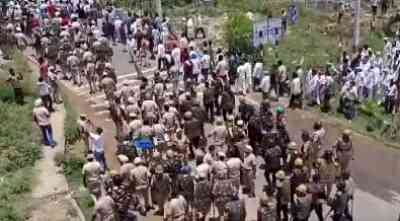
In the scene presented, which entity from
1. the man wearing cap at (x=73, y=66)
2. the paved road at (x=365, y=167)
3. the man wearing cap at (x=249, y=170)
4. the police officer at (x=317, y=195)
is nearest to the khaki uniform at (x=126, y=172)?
the paved road at (x=365, y=167)

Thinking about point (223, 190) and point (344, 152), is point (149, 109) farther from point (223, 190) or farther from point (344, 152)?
point (344, 152)

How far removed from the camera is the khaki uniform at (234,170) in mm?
13227

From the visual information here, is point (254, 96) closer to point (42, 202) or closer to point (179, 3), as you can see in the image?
point (42, 202)

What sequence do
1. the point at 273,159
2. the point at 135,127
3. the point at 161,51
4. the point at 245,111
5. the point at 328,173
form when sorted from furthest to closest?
1. the point at 161,51
2. the point at 245,111
3. the point at 135,127
4. the point at 273,159
5. the point at 328,173

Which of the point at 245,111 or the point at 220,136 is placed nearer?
the point at 220,136

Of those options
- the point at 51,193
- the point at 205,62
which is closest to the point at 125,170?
the point at 51,193

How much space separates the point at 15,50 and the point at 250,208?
13721 millimetres

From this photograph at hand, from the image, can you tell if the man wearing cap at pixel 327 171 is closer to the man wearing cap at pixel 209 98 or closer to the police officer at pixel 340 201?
the police officer at pixel 340 201

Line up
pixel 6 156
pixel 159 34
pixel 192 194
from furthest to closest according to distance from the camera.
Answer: pixel 159 34
pixel 6 156
pixel 192 194

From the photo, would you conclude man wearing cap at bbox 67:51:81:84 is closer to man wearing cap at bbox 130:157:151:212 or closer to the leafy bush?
the leafy bush

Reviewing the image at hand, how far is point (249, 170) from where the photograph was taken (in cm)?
1401

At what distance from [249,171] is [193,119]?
2683mm

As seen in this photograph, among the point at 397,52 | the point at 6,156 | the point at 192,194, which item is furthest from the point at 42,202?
the point at 397,52

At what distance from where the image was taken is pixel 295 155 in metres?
13.9
